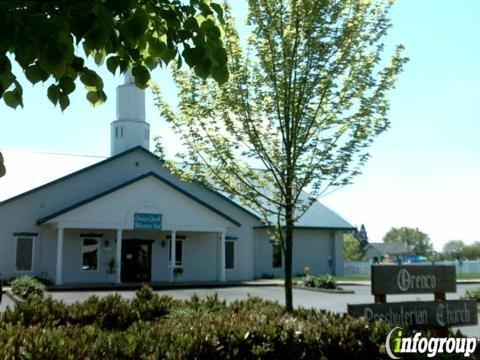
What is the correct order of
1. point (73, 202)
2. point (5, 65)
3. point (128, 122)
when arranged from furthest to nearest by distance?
point (128, 122) < point (73, 202) < point (5, 65)

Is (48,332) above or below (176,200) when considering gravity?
below

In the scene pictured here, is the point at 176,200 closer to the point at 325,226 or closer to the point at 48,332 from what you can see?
the point at 325,226

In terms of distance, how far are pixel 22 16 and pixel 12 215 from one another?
28.6 metres

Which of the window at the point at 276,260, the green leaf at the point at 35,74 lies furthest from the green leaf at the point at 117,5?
the window at the point at 276,260

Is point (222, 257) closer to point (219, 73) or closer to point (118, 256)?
point (118, 256)

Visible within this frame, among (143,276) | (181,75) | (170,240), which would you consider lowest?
(143,276)

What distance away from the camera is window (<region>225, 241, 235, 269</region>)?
115ft

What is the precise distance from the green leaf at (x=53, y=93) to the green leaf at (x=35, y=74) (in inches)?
Result: 7.1

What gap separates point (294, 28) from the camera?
8.55 metres

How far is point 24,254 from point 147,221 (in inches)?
254

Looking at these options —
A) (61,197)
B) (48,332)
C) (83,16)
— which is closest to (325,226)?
(61,197)

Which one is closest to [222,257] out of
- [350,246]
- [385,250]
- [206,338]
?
[206,338]

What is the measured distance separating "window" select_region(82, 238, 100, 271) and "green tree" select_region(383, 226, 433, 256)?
320ft

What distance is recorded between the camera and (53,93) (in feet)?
11.5
